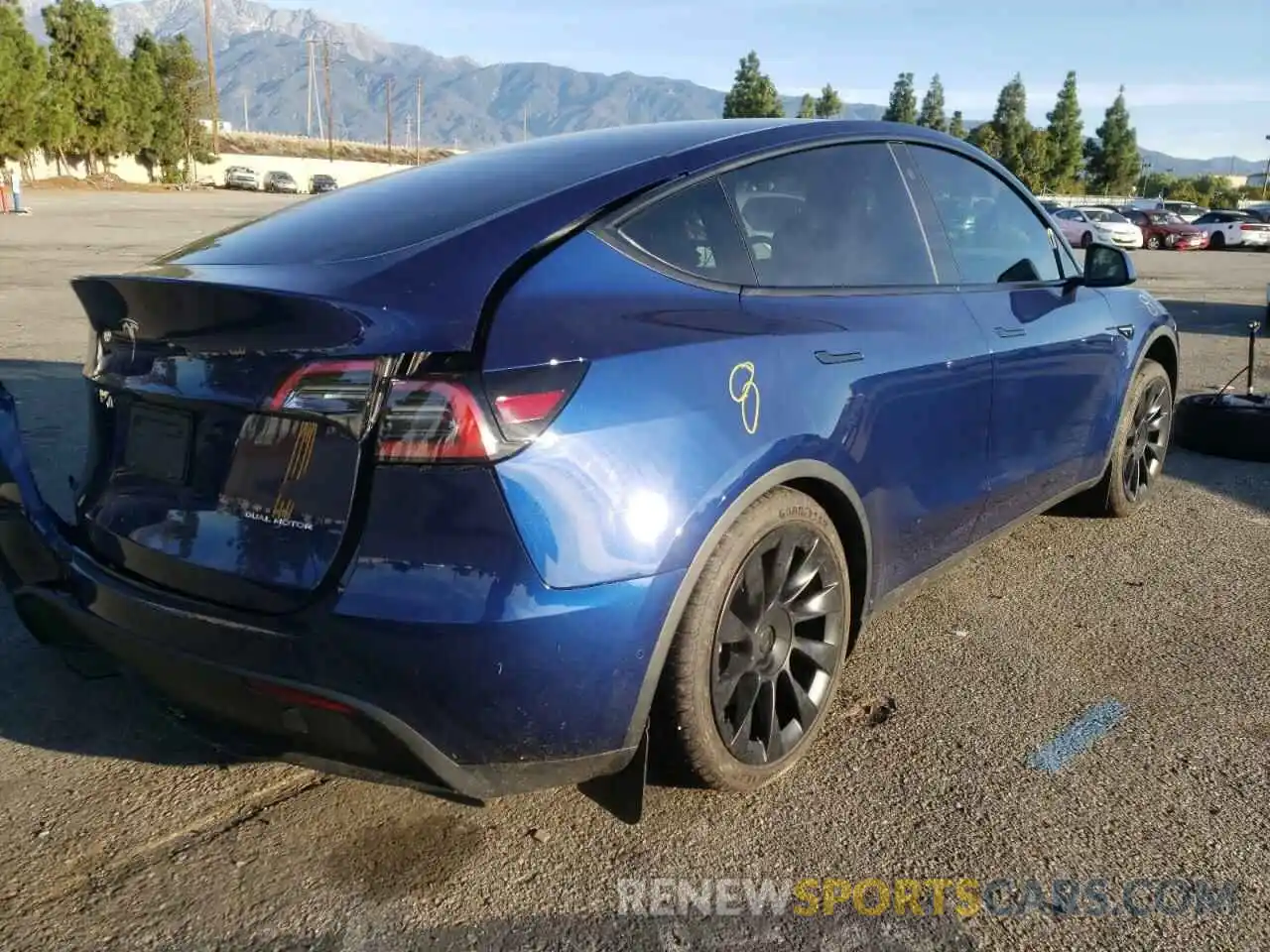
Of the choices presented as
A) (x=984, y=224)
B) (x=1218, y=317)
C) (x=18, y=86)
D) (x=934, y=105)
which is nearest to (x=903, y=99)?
(x=934, y=105)

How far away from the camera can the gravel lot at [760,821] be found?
7.31 ft

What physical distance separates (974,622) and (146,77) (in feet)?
219

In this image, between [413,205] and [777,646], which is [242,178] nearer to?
[413,205]

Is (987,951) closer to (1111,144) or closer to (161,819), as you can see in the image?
(161,819)

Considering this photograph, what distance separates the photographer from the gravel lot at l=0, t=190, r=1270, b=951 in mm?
2229

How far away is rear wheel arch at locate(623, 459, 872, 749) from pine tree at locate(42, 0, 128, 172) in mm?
60258

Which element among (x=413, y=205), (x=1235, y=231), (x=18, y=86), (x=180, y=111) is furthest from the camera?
(x=180, y=111)

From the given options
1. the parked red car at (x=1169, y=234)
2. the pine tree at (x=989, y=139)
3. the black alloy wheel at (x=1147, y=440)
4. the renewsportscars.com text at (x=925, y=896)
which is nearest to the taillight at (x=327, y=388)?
the renewsportscars.com text at (x=925, y=896)

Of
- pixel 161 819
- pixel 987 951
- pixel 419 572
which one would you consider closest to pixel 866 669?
pixel 987 951

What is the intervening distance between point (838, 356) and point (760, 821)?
1174 millimetres

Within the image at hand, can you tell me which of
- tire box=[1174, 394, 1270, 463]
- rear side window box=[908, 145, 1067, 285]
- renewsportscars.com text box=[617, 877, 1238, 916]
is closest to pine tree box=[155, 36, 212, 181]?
tire box=[1174, 394, 1270, 463]

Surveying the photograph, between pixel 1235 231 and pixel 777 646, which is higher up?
pixel 777 646

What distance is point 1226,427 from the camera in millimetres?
6082

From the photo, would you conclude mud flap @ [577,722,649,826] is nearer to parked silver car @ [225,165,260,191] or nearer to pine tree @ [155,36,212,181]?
pine tree @ [155,36,212,181]
